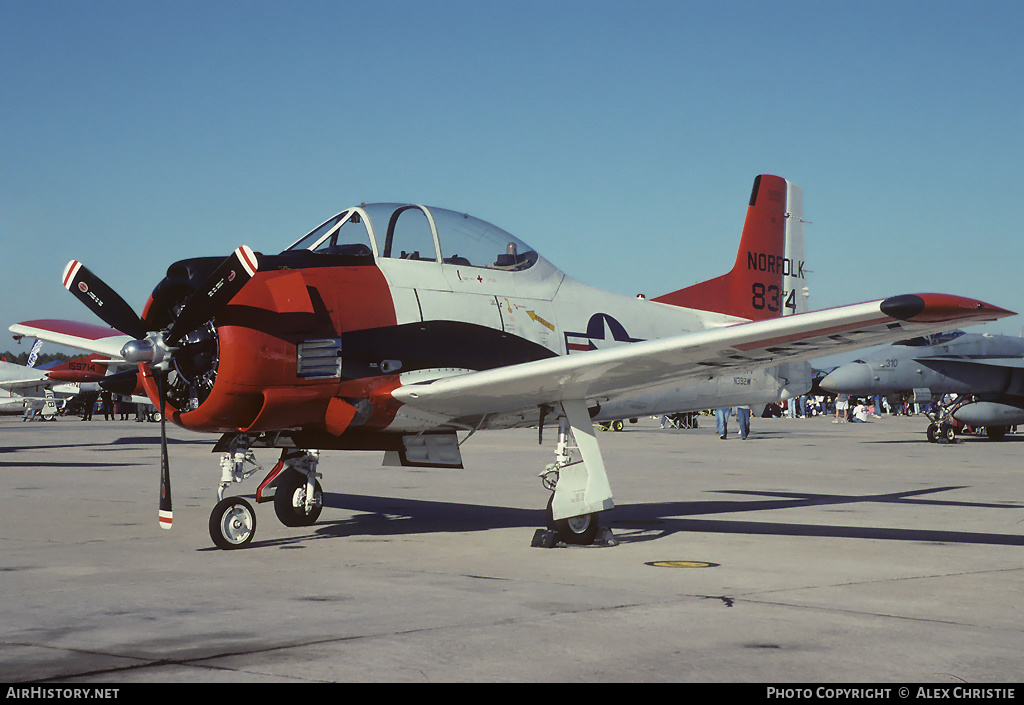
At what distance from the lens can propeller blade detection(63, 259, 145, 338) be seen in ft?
27.1

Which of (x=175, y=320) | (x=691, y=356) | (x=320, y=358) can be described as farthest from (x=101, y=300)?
(x=691, y=356)

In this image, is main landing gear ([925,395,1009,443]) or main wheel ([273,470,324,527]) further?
main landing gear ([925,395,1009,443])

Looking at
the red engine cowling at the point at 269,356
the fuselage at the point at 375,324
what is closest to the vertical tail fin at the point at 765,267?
the fuselage at the point at 375,324

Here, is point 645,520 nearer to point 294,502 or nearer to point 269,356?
point 294,502

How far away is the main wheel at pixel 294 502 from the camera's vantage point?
10602 mm

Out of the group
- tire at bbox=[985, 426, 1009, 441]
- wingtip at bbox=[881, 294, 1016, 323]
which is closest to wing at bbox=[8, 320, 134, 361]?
wingtip at bbox=[881, 294, 1016, 323]

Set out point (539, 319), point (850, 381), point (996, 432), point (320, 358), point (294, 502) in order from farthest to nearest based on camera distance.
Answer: point (996, 432) → point (850, 381) → point (294, 502) → point (539, 319) → point (320, 358)

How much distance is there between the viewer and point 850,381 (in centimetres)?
3067

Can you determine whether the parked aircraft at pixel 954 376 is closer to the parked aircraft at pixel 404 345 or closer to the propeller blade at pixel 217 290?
the parked aircraft at pixel 404 345

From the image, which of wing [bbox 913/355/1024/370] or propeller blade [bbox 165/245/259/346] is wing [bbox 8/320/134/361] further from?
wing [bbox 913/355/1024/370]

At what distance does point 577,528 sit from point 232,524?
318cm

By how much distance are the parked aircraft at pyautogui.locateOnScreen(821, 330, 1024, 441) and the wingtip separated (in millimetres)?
24842
